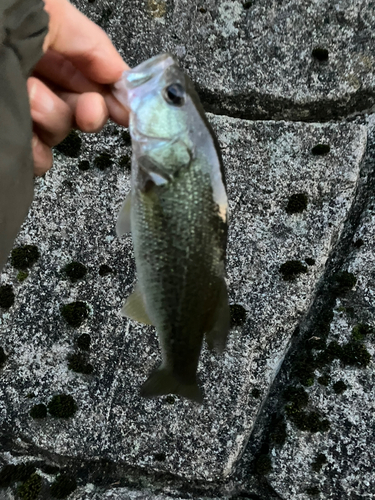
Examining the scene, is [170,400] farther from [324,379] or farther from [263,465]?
[324,379]

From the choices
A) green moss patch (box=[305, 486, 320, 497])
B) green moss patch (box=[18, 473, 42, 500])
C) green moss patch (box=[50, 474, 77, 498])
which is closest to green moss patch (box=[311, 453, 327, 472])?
green moss patch (box=[305, 486, 320, 497])

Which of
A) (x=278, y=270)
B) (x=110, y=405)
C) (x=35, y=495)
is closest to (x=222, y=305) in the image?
(x=278, y=270)

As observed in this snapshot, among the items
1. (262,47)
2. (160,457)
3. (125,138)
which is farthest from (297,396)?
(262,47)

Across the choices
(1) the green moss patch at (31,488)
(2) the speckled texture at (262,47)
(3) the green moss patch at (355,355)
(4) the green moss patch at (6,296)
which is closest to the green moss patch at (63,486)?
(1) the green moss patch at (31,488)

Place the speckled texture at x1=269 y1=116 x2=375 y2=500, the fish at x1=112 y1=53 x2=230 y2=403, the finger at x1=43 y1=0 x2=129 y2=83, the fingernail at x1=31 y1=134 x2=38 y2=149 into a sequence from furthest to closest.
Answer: the speckled texture at x1=269 y1=116 x2=375 y2=500 < the fingernail at x1=31 y1=134 x2=38 y2=149 < the finger at x1=43 y1=0 x2=129 y2=83 < the fish at x1=112 y1=53 x2=230 y2=403

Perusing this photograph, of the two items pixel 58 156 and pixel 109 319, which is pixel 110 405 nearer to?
pixel 109 319

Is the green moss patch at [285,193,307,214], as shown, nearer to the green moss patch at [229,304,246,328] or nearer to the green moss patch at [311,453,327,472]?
the green moss patch at [229,304,246,328]

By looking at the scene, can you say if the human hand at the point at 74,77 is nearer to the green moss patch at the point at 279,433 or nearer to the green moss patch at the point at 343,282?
the green moss patch at the point at 343,282
